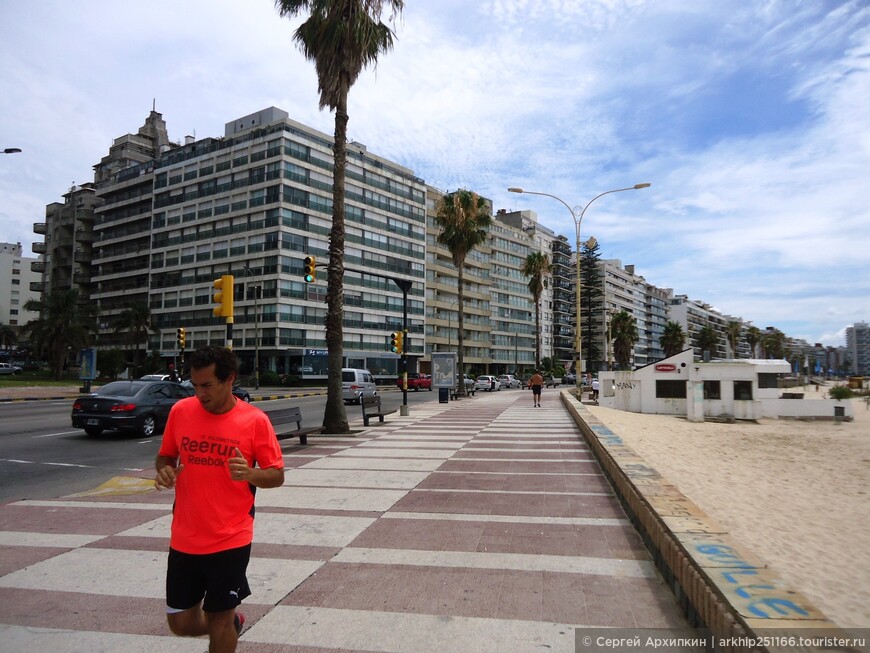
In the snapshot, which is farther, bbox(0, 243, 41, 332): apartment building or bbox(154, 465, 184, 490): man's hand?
bbox(0, 243, 41, 332): apartment building

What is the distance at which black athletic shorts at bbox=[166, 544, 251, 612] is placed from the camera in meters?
2.57

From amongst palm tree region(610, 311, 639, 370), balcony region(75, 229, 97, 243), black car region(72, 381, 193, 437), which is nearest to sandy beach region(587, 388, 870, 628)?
black car region(72, 381, 193, 437)

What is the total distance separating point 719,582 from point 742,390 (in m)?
29.9

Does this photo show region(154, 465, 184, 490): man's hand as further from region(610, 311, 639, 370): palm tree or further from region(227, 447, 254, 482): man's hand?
region(610, 311, 639, 370): palm tree

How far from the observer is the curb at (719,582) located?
268 cm

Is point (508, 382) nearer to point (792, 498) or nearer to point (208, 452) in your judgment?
point (792, 498)

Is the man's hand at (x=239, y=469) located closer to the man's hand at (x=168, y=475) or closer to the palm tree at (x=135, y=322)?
the man's hand at (x=168, y=475)

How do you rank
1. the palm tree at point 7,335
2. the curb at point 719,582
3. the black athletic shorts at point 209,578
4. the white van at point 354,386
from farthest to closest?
the palm tree at point 7,335 → the white van at point 354,386 → the curb at point 719,582 → the black athletic shorts at point 209,578

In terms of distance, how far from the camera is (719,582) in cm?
322

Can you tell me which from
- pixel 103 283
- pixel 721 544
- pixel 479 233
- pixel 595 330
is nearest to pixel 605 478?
pixel 721 544

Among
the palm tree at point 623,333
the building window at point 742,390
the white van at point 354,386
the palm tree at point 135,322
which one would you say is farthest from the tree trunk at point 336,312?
the palm tree at point 623,333

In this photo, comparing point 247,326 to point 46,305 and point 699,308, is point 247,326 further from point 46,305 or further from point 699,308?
point 699,308

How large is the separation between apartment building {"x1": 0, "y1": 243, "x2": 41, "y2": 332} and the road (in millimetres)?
111233

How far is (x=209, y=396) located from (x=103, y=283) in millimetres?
81370
